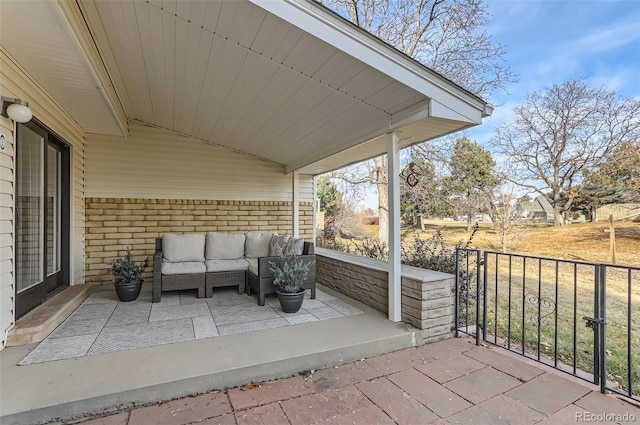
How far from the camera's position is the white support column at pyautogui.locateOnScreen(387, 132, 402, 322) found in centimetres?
354

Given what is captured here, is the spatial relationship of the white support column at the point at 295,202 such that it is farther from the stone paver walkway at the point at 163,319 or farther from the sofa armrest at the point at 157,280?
the sofa armrest at the point at 157,280

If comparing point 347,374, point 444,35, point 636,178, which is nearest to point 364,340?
point 347,374

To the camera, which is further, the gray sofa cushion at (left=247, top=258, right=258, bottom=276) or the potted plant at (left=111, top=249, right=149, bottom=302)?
the gray sofa cushion at (left=247, top=258, right=258, bottom=276)

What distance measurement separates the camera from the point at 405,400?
→ 236 cm

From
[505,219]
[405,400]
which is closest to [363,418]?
[405,400]

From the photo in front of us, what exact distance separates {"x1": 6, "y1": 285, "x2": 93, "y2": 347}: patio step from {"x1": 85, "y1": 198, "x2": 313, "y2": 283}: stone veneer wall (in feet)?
4.03

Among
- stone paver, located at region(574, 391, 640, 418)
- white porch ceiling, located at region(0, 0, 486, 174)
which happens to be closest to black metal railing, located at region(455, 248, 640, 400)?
stone paver, located at region(574, 391, 640, 418)

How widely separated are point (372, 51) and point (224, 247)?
155 inches

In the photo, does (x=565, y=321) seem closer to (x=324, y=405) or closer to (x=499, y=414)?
(x=499, y=414)

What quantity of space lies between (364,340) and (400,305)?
0.78 meters

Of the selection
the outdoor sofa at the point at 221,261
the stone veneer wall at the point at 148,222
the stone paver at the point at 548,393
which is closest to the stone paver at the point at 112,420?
the outdoor sofa at the point at 221,261

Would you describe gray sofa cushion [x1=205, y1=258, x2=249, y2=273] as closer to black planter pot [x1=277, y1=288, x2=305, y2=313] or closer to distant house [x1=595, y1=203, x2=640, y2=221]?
black planter pot [x1=277, y1=288, x2=305, y2=313]

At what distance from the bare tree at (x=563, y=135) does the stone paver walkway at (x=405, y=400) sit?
37.7 feet

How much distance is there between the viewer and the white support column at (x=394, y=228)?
3543mm
